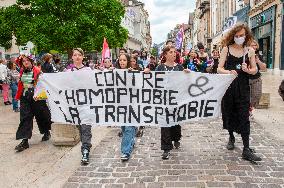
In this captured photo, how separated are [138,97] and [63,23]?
2334 cm

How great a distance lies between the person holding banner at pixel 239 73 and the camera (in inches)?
225

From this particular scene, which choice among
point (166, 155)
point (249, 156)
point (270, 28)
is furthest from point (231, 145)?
point (270, 28)

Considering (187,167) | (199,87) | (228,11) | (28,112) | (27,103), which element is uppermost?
(228,11)

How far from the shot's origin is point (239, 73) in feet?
19.1

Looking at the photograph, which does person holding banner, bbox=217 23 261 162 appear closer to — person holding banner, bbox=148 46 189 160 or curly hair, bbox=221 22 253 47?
curly hair, bbox=221 22 253 47

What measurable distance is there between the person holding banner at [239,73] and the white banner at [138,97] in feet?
0.49

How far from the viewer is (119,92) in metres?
6.01

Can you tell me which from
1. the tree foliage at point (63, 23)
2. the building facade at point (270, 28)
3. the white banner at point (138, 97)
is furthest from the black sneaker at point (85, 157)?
the tree foliage at point (63, 23)

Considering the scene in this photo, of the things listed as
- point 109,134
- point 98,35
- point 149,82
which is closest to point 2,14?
point 98,35

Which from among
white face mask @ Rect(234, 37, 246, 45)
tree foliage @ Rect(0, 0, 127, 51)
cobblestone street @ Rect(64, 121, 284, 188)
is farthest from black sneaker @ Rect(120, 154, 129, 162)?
tree foliage @ Rect(0, 0, 127, 51)

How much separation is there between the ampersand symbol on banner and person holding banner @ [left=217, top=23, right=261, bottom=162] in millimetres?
282

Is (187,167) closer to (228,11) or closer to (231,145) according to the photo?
(231,145)

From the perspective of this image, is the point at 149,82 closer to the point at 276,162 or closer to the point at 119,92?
the point at 119,92

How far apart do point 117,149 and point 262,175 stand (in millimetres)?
2609
